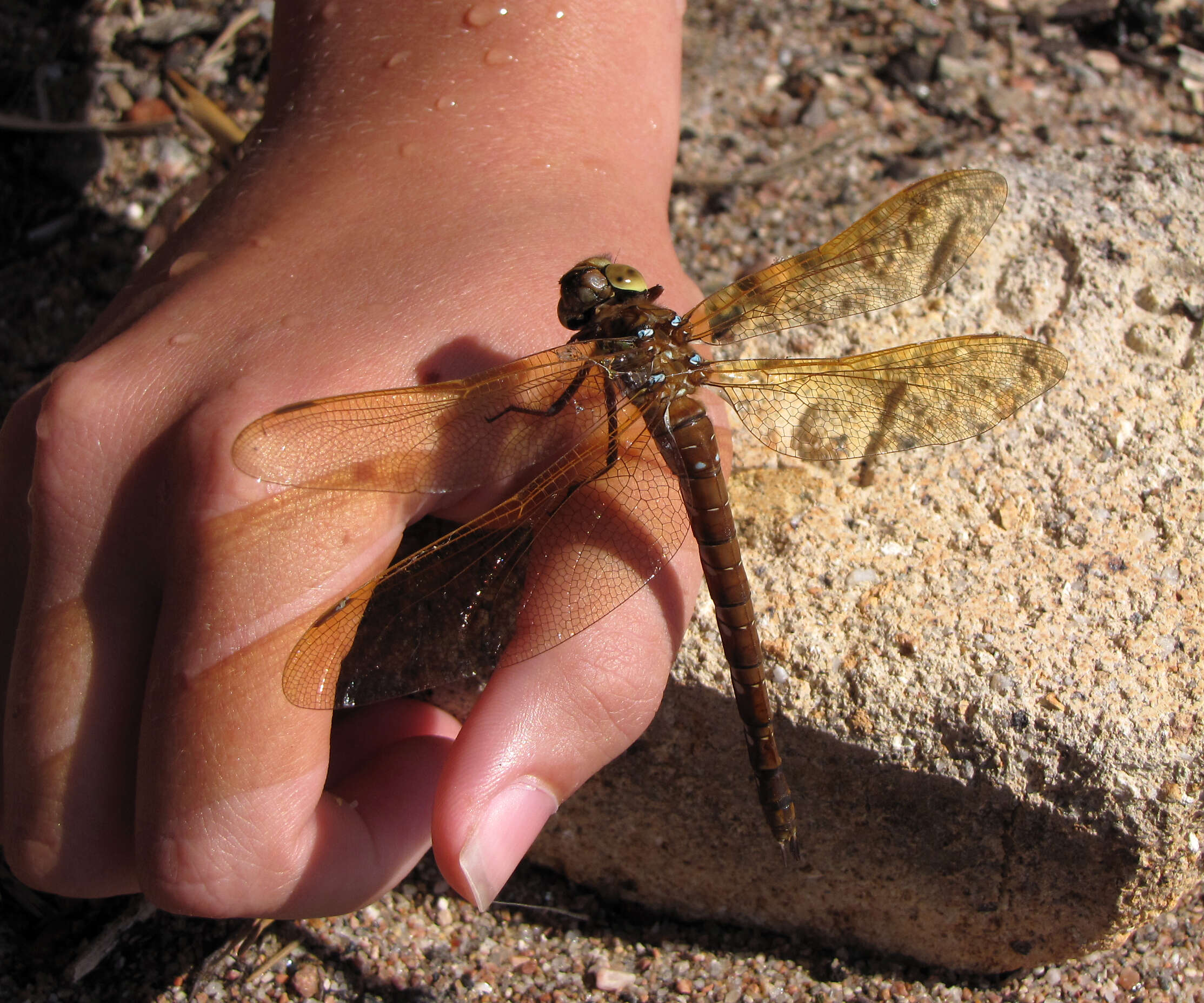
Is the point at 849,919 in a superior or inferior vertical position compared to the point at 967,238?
inferior

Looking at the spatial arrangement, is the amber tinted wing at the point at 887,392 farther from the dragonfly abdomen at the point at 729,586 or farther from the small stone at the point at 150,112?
the small stone at the point at 150,112

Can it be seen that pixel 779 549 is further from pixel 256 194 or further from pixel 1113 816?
pixel 256 194

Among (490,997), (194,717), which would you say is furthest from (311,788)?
(490,997)

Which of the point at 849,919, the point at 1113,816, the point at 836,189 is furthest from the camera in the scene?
the point at 836,189

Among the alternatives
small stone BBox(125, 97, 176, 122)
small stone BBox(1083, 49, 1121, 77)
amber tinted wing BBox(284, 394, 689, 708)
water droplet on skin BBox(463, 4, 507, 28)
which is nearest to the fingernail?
amber tinted wing BBox(284, 394, 689, 708)

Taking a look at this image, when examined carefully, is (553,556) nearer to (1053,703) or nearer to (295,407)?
(295,407)

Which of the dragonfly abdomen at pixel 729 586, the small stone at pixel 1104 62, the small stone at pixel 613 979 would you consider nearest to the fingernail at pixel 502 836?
the dragonfly abdomen at pixel 729 586

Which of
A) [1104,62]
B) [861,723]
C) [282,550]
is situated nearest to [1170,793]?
[861,723]
